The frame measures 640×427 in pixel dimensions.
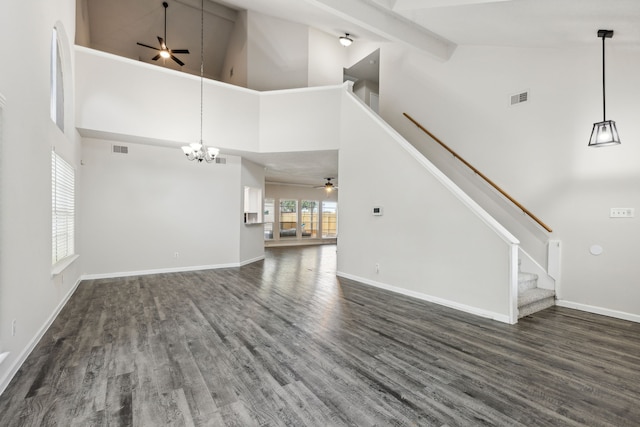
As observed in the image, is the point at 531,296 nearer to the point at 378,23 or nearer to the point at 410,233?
the point at 410,233

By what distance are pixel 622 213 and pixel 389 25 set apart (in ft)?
13.7

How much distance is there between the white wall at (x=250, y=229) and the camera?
716 cm

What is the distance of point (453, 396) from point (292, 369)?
121 centimetres

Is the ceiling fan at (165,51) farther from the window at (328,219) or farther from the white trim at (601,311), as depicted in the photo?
the white trim at (601,311)

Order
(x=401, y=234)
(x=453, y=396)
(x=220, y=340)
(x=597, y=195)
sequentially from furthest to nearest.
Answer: (x=401, y=234) → (x=597, y=195) → (x=220, y=340) → (x=453, y=396)

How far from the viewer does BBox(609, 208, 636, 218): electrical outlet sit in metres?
3.61

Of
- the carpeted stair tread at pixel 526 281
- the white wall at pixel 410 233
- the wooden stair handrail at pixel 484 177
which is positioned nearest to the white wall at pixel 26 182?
the white wall at pixel 410 233

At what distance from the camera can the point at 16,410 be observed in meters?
1.91

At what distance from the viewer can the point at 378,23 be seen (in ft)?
15.3

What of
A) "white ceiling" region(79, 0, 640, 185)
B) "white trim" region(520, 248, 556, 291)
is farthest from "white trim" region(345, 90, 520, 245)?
"white ceiling" region(79, 0, 640, 185)

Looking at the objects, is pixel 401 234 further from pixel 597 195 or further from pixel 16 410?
pixel 16 410

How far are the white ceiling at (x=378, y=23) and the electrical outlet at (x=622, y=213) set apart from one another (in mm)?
1961

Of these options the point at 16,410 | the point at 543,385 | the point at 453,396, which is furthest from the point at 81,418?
the point at 543,385

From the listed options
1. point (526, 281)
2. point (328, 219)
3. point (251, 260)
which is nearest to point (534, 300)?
point (526, 281)
